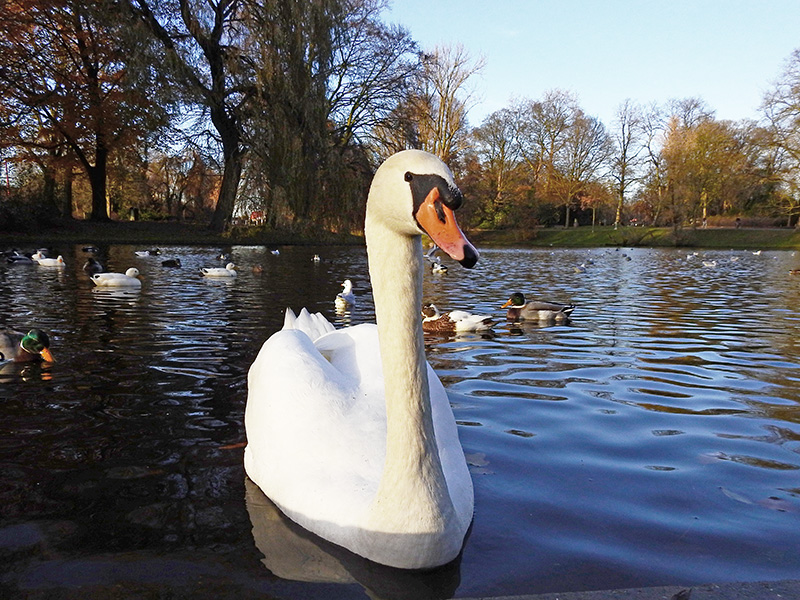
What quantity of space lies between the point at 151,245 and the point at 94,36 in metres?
10.2

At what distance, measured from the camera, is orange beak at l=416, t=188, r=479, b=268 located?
77.1 inches

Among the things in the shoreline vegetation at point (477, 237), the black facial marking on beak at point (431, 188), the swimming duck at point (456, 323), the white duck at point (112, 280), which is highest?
the shoreline vegetation at point (477, 237)

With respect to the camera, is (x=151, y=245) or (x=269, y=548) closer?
(x=269, y=548)

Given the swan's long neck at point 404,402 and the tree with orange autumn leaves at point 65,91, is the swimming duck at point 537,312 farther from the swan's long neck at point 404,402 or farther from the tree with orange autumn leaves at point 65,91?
the tree with orange autumn leaves at point 65,91

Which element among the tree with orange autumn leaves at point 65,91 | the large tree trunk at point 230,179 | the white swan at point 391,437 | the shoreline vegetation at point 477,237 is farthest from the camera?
the shoreline vegetation at point 477,237

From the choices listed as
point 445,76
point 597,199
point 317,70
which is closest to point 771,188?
point 597,199

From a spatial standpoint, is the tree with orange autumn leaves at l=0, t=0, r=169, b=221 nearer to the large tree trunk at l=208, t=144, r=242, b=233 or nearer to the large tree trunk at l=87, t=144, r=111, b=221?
the large tree trunk at l=87, t=144, r=111, b=221

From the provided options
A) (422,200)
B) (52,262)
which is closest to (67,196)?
(52,262)

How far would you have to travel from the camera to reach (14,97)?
27.5 metres

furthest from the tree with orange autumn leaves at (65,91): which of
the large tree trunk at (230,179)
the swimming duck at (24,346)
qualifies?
the swimming duck at (24,346)

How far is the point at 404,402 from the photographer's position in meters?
2.35

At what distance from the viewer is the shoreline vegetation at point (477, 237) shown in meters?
28.7

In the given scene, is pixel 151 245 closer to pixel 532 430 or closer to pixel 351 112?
pixel 351 112

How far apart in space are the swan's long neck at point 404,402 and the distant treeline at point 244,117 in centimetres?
2059
